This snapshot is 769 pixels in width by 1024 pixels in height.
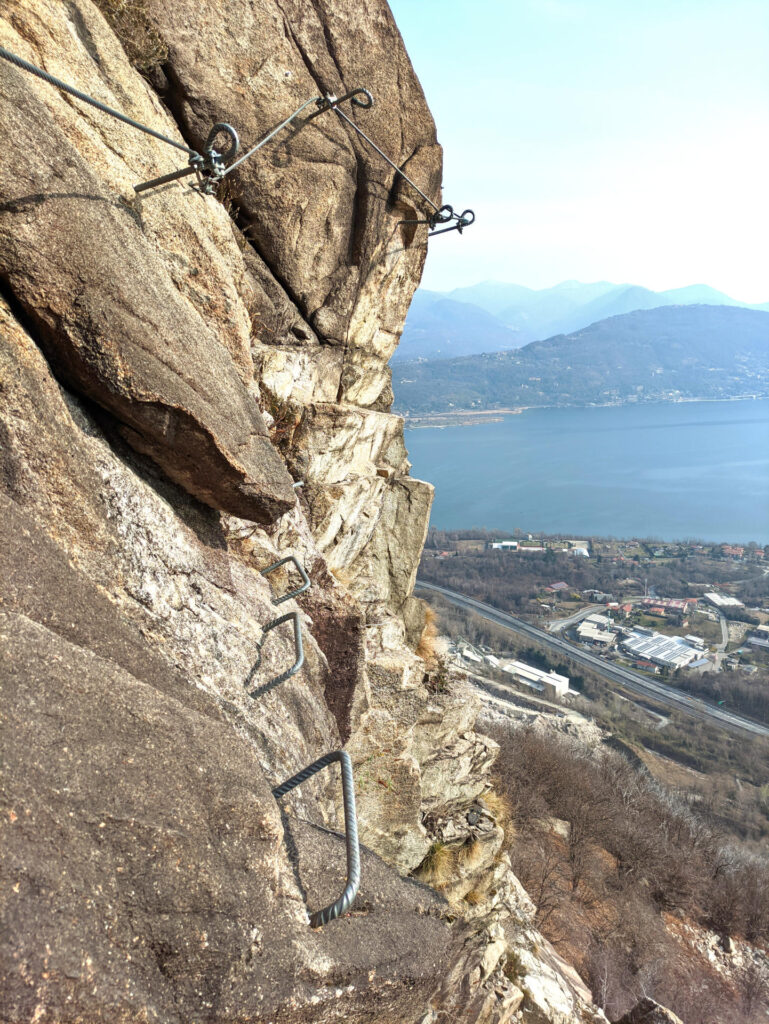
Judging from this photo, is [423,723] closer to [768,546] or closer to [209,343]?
[209,343]

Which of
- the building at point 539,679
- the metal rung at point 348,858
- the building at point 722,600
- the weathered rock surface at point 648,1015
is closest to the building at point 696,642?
the building at point 722,600

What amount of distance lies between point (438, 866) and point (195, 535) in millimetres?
7707

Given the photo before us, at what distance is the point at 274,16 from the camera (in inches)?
273

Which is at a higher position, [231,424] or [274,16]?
[274,16]

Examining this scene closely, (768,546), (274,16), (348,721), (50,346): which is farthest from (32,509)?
(768,546)

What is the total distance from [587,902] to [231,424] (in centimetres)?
2125

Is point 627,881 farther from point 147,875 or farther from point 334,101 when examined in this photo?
point 334,101

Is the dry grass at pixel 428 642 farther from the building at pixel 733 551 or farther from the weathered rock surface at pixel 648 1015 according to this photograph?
the building at pixel 733 551

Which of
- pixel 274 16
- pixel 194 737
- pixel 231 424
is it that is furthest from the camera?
pixel 274 16

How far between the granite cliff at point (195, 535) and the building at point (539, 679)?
38.7 meters

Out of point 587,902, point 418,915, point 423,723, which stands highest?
point 418,915

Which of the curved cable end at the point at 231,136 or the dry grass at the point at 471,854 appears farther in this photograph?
the dry grass at the point at 471,854

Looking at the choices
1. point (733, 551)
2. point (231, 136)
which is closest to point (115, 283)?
point (231, 136)

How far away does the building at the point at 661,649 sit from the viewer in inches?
2079
